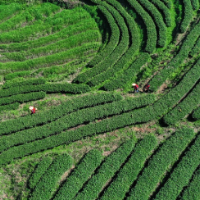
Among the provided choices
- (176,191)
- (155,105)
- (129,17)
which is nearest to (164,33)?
(129,17)

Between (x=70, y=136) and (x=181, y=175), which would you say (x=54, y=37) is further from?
(x=181, y=175)

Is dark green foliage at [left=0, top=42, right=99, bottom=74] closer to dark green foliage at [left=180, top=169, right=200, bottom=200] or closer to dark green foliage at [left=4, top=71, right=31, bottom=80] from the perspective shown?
dark green foliage at [left=4, top=71, right=31, bottom=80]

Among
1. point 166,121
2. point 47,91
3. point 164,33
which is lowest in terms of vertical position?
point 47,91

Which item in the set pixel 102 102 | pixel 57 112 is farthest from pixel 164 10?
pixel 57 112

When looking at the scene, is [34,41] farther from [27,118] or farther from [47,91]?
[27,118]

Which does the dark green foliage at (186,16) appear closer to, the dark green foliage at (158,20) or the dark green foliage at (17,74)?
the dark green foliage at (158,20)

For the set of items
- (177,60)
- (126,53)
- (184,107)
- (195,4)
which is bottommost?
(184,107)

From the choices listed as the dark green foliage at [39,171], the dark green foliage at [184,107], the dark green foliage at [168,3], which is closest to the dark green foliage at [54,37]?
the dark green foliage at [168,3]
